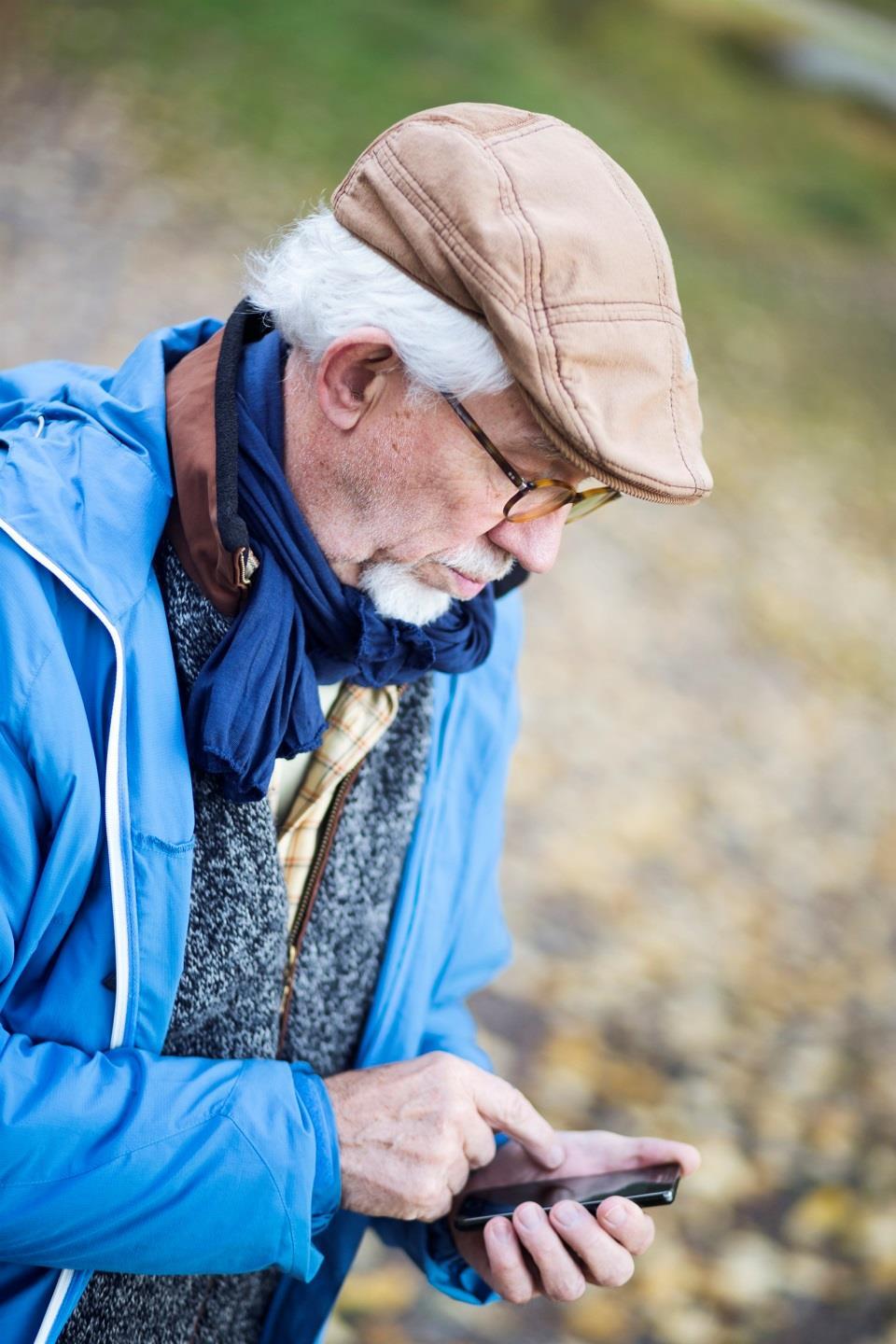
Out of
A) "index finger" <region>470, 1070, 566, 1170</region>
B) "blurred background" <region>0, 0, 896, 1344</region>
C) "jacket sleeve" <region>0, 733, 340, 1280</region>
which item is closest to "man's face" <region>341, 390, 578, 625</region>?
"jacket sleeve" <region>0, 733, 340, 1280</region>

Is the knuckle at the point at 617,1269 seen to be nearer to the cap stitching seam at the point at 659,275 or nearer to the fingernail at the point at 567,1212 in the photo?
the fingernail at the point at 567,1212

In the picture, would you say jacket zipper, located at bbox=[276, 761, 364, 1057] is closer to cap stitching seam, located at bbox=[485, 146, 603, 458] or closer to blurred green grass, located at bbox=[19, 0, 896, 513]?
cap stitching seam, located at bbox=[485, 146, 603, 458]

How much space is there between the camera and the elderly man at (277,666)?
1547 millimetres

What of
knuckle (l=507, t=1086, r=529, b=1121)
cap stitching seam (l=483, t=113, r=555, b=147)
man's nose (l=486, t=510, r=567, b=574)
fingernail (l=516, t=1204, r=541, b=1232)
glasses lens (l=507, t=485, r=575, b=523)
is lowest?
fingernail (l=516, t=1204, r=541, b=1232)

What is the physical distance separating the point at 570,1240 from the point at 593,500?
1099 millimetres

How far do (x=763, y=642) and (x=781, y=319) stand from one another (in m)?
5.29

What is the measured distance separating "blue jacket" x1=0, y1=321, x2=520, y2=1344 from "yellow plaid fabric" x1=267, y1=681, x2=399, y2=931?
1.09ft

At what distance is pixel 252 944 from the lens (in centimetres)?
180

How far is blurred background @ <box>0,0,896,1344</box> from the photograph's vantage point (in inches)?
141

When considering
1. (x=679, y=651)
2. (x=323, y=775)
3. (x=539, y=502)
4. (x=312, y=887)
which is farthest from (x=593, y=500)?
(x=679, y=651)

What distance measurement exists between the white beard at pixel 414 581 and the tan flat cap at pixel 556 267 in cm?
28

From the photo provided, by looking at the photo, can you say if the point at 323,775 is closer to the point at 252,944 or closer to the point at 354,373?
the point at 252,944

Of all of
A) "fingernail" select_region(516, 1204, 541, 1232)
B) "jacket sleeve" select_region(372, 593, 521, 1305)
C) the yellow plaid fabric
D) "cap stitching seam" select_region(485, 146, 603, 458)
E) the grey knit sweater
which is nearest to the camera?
"cap stitching seam" select_region(485, 146, 603, 458)

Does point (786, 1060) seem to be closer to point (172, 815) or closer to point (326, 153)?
point (172, 815)
